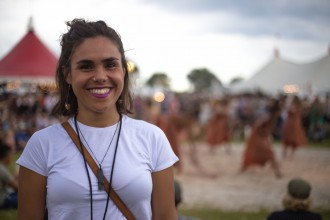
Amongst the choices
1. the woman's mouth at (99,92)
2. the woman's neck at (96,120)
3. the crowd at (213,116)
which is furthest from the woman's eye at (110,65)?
the crowd at (213,116)

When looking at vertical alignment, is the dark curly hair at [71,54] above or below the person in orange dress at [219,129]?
above

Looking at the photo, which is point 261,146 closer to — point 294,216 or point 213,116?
point 213,116

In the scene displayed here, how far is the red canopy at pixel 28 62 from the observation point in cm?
902

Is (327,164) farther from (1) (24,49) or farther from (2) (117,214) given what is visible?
(2) (117,214)

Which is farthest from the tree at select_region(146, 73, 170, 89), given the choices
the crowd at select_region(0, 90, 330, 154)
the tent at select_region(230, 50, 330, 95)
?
the crowd at select_region(0, 90, 330, 154)

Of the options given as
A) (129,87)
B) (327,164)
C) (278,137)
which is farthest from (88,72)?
(278,137)

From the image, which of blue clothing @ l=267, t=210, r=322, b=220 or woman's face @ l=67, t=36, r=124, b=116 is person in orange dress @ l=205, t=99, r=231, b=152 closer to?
blue clothing @ l=267, t=210, r=322, b=220

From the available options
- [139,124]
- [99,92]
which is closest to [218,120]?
[139,124]

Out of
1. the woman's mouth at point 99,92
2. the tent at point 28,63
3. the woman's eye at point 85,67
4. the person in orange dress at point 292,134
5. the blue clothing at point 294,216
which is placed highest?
the tent at point 28,63

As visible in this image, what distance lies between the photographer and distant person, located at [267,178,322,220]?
11.2 ft

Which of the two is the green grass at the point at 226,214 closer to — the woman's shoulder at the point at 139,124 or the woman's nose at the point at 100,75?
the woman's shoulder at the point at 139,124

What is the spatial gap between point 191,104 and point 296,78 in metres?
7.05

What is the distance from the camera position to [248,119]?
62.4ft

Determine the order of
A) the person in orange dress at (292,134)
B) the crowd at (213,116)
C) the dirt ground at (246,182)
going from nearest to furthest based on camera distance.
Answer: the dirt ground at (246,182), the crowd at (213,116), the person in orange dress at (292,134)
